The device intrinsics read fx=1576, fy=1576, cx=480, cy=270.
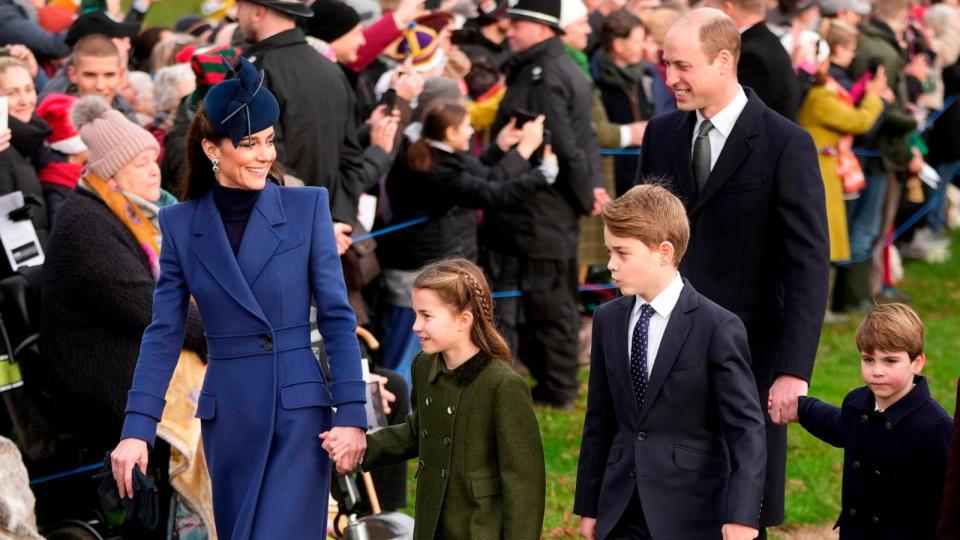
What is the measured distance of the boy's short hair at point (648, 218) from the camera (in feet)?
16.3

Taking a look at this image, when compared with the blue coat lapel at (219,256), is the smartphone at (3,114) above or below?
below

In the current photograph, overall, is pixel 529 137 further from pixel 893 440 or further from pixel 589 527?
pixel 589 527

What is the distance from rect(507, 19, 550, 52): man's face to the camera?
9984 millimetres

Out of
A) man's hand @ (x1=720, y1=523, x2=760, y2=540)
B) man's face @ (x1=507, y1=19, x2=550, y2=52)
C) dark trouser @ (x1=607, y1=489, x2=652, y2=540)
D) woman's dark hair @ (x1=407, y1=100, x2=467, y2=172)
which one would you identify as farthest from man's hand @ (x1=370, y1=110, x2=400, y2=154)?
man's hand @ (x1=720, y1=523, x2=760, y2=540)

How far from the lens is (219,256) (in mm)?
5176

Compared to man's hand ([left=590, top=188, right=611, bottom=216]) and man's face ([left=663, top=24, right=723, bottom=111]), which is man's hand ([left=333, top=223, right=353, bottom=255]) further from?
man's hand ([left=590, top=188, right=611, bottom=216])

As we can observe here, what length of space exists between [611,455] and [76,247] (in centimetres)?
265

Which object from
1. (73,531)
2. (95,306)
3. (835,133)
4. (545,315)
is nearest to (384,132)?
(545,315)

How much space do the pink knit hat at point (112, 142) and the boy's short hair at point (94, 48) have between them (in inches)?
79.9

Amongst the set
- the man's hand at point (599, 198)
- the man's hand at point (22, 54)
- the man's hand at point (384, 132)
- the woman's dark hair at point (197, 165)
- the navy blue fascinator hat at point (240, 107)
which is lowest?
the man's hand at point (599, 198)

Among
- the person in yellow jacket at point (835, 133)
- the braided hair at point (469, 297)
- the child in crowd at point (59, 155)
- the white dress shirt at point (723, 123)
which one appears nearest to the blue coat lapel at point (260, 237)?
the braided hair at point (469, 297)

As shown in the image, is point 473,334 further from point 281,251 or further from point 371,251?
point 371,251

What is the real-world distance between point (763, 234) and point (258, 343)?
1906 mm

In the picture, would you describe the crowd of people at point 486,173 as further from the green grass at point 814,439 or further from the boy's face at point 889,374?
the green grass at point 814,439
